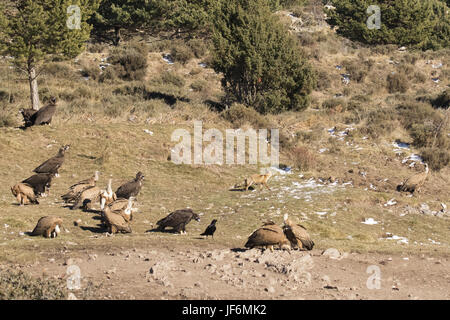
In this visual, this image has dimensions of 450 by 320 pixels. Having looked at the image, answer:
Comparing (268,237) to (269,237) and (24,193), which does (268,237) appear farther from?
(24,193)

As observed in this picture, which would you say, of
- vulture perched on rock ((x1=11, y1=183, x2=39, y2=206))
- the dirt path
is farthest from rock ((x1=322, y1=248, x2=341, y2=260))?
vulture perched on rock ((x1=11, y1=183, x2=39, y2=206))

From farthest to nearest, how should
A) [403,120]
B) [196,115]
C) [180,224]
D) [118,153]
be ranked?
[403,120] → [196,115] → [118,153] → [180,224]

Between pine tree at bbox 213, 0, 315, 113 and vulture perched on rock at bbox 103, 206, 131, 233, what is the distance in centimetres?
2021

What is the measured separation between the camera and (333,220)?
53.9 feet

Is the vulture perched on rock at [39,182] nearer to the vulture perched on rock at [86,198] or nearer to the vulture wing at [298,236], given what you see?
the vulture perched on rock at [86,198]

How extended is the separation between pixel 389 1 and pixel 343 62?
10.3 m

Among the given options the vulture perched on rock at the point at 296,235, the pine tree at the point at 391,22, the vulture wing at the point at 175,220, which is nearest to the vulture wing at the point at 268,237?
the vulture perched on rock at the point at 296,235

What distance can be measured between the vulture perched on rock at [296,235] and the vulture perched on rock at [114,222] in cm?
391

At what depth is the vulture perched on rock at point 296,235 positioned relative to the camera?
1158 cm

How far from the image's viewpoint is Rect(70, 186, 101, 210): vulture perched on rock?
49.7 feet

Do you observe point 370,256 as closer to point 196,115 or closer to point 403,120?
point 196,115

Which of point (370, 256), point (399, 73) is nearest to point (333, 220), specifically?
point (370, 256)

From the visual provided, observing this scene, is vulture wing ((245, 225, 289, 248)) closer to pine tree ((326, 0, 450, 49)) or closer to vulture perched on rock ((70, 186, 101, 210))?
vulture perched on rock ((70, 186, 101, 210))

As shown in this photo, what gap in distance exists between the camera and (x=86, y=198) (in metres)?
15.2
